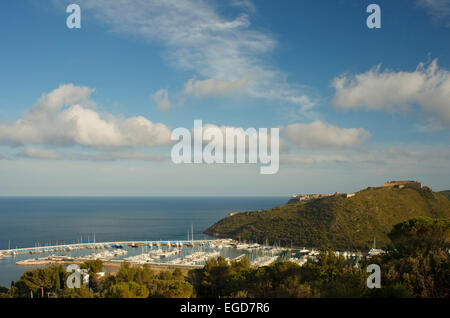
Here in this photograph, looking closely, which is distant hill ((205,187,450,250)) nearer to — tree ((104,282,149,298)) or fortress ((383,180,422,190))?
fortress ((383,180,422,190))

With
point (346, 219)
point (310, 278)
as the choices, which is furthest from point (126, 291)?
point (346, 219)

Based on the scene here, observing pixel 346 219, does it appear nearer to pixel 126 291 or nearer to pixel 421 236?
pixel 421 236

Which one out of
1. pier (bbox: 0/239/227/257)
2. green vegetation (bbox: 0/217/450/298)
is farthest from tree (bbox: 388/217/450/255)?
pier (bbox: 0/239/227/257)

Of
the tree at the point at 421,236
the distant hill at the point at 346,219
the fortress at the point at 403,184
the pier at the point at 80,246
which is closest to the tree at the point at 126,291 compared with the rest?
the tree at the point at 421,236

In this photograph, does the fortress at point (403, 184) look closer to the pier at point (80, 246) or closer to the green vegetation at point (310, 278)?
the pier at point (80, 246)
